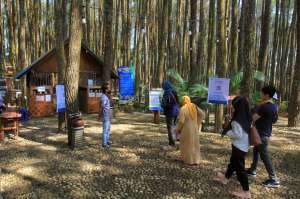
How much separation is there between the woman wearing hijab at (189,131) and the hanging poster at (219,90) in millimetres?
2976

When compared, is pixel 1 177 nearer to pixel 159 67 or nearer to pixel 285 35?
pixel 159 67

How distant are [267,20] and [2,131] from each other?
37.4 feet

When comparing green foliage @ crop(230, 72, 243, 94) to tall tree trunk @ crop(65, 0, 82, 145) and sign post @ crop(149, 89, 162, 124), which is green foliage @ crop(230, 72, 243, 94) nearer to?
sign post @ crop(149, 89, 162, 124)

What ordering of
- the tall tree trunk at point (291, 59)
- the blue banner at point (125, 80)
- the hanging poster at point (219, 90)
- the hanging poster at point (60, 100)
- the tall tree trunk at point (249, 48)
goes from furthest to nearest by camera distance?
the tall tree trunk at point (291, 59), the blue banner at point (125, 80), the hanging poster at point (60, 100), the hanging poster at point (219, 90), the tall tree trunk at point (249, 48)

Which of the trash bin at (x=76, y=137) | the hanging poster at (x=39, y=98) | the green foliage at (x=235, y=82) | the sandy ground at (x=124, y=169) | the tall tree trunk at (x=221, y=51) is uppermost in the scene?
the tall tree trunk at (x=221, y=51)

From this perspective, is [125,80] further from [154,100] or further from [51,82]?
[154,100]

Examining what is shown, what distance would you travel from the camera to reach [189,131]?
27.6ft

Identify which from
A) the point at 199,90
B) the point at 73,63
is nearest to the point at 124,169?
the point at 73,63

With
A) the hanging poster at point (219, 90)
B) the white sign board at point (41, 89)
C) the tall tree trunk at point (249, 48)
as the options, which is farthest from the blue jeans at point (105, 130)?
the white sign board at point (41, 89)

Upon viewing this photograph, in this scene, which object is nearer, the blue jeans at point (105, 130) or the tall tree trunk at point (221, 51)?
the blue jeans at point (105, 130)

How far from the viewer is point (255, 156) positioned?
24.4ft

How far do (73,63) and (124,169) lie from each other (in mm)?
4296

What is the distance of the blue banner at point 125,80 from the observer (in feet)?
65.8

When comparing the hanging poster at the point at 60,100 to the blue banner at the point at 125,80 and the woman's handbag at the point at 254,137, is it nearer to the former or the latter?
the blue banner at the point at 125,80
